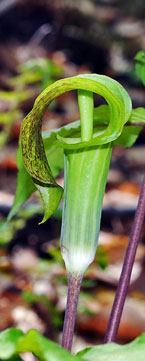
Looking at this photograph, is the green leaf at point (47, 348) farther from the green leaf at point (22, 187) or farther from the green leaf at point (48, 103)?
the green leaf at point (22, 187)

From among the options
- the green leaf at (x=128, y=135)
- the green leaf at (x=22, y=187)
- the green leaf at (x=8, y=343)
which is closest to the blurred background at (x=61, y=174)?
the green leaf at (x=22, y=187)

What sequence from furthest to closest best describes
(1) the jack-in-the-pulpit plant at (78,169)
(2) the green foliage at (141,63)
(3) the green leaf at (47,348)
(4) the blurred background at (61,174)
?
1. (4) the blurred background at (61,174)
2. (2) the green foliage at (141,63)
3. (1) the jack-in-the-pulpit plant at (78,169)
4. (3) the green leaf at (47,348)

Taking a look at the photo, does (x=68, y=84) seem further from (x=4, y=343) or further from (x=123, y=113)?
(x=4, y=343)

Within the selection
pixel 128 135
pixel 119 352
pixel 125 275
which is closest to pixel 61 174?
pixel 128 135

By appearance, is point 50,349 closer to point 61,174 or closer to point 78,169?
point 78,169

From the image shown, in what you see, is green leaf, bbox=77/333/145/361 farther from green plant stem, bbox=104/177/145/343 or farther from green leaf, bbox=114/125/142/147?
green leaf, bbox=114/125/142/147

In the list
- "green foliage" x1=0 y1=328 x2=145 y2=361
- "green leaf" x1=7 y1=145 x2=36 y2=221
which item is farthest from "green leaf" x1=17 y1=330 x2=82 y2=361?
"green leaf" x1=7 y1=145 x2=36 y2=221
